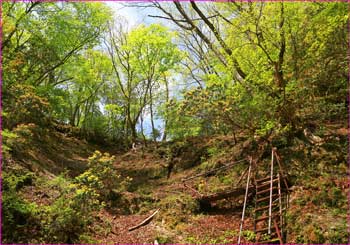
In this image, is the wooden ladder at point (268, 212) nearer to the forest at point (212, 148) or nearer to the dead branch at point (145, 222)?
the forest at point (212, 148)

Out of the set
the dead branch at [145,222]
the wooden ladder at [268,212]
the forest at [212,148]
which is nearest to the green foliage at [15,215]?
the forest at [212,148]

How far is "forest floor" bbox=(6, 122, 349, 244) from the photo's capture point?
8.57 meters

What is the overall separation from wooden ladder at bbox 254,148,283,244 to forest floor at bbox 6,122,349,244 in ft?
0.82

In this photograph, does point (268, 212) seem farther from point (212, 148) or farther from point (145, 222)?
point (212, 148)

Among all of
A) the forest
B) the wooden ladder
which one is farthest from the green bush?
the wooden ladder

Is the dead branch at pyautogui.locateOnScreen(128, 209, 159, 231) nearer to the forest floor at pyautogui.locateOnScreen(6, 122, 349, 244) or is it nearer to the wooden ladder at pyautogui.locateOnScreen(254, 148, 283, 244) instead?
the forest floor at pyautogui.locateOnScreen(6, 122, 349, 244)

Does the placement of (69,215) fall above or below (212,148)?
below

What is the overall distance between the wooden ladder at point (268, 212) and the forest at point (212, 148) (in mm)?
93

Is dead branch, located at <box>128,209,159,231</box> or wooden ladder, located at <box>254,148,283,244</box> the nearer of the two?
wooden ladder, located at <box>254,148,283,244</box>

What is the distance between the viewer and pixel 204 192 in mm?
12320

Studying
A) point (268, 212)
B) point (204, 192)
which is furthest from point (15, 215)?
point (268, 212)

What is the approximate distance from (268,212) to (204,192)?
3197 mm

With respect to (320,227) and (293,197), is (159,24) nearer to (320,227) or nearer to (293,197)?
(293,197)

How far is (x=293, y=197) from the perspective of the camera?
949 cm
